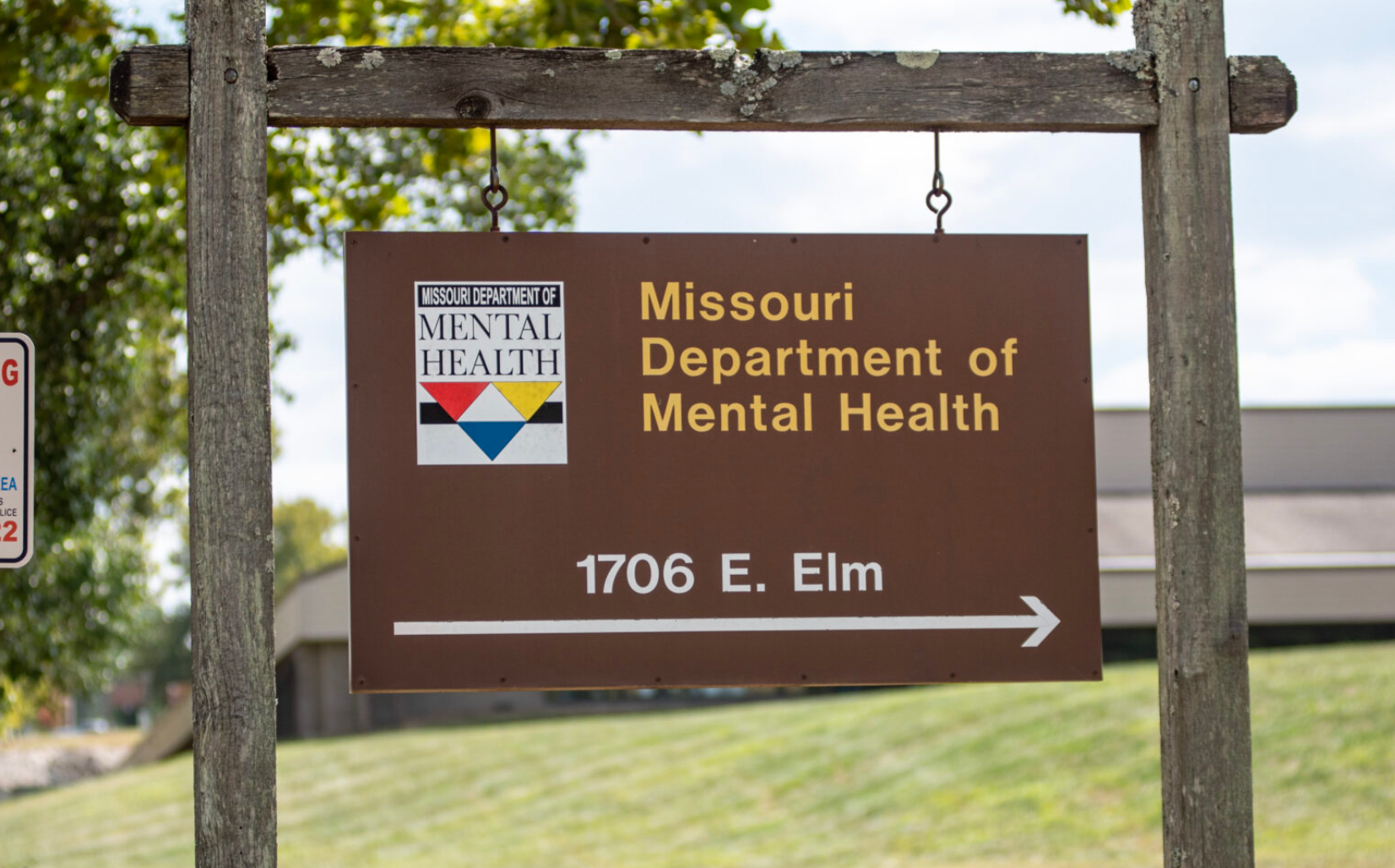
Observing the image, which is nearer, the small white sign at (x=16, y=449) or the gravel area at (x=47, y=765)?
the small white sign at (x=16, y=449)

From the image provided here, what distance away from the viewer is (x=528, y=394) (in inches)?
157

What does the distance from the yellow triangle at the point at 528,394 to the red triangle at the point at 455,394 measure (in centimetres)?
8

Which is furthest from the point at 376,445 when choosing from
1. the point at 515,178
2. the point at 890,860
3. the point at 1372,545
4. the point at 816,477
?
the point at 1372,545

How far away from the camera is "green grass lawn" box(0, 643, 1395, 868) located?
14383 millimetres

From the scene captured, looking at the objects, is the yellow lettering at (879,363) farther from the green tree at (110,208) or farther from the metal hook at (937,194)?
the green tree at (110,208)

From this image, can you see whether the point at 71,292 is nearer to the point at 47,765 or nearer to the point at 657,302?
the point at 657,302

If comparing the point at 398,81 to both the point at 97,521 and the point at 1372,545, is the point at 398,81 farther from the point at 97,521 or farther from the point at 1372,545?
the point at 1372,545

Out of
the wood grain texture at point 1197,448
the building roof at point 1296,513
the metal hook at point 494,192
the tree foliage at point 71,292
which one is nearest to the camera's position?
the wood grain texture at point 1197,448

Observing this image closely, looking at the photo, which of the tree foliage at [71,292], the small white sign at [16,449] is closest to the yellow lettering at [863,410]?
the small white sign at [16,449]

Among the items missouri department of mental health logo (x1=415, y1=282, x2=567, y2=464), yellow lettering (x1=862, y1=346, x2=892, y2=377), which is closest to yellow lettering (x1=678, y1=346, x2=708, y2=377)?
missouri department of mental health logo (x1=415, y1=282, x2=567, y2=464)

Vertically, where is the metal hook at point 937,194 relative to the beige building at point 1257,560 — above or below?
above

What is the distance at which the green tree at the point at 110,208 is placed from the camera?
798 cm

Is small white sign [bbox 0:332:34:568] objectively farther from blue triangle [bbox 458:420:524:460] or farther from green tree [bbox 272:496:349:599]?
green tree [bbox 272:496:349:599]

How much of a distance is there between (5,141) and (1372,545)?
1046 inches
